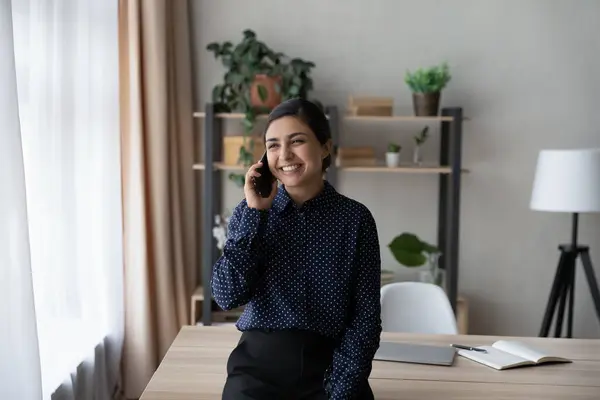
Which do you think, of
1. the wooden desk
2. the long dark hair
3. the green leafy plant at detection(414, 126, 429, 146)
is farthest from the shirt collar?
the green leafy plant at detection(414, 126, 429, 146)

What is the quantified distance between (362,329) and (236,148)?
1881 mm

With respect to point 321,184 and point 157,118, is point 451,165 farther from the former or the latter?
point 321,184

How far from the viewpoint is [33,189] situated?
208 centimetres

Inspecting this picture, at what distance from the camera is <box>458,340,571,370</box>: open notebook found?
1810mm

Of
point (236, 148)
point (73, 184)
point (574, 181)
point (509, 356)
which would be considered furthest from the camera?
point (236, 148)

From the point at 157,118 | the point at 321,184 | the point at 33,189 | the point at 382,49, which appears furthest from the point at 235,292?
the point at 382,49

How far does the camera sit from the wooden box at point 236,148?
10.5ft

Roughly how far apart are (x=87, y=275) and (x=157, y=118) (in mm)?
866

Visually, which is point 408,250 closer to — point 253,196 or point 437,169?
point 437,169

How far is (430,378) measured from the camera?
1.71 m

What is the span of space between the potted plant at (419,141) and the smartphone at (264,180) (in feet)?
6.17

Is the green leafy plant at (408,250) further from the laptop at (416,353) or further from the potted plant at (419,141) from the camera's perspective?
the laptop at (416,353)

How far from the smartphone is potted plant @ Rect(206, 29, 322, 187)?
160 centimetres

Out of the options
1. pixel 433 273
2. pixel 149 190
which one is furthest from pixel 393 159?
pixel 149 190
